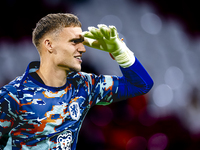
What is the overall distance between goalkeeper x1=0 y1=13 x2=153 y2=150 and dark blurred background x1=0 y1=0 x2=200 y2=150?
1.40m

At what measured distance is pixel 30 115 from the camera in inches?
46.2

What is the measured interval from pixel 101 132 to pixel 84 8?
167 cm

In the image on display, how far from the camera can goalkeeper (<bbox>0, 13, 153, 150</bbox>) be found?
3.84 ft

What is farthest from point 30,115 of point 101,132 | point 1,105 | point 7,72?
point 101,132

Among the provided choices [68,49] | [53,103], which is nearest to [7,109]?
[53,103]

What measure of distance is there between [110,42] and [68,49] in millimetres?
242

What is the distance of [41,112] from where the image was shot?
3.94ft

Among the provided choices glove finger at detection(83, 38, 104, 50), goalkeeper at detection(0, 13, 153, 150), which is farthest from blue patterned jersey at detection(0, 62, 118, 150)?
glove finger at detection(83, 38, 104, 50)

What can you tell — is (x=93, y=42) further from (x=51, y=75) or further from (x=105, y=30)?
(x=51, y=75)

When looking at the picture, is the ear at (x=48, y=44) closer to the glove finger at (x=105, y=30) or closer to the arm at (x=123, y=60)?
the arm at (x=123, y=60)

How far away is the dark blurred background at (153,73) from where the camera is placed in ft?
9.86

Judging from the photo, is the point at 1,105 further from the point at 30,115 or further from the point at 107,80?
the point at 107,80

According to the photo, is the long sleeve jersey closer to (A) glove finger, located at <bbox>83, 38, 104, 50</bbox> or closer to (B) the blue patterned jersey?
(B) the blue patterned jersey

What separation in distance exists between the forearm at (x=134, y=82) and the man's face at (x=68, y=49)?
0.28 meters
